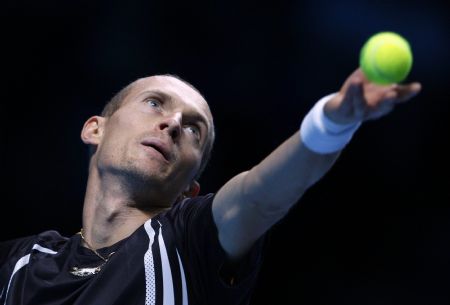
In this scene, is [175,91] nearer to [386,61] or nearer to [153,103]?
[153,103]

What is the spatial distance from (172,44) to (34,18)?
0.86 meters

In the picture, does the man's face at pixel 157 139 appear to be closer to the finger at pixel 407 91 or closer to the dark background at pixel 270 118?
the finger at pixel 407 91

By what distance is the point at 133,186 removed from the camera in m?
2.15

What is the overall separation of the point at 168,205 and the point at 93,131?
1.74 ft

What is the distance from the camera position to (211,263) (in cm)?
165

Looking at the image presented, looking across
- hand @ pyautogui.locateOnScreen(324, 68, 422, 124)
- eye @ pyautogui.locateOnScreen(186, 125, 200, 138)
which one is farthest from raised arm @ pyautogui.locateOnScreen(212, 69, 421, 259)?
eye @ pyautogui.locateOnScreen(186, 125, 200, 138)

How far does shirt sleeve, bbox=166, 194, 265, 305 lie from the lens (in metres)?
1.62

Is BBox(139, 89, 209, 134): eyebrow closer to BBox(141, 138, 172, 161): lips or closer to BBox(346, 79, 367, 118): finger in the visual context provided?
BBox(141, 138, 172, 161): lips

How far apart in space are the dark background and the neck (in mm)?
1706

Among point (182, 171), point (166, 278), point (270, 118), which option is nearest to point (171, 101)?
point (182, 171)

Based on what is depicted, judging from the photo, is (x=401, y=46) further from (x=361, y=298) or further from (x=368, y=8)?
(x=361, y=298)

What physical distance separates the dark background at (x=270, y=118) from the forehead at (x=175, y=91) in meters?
1.33

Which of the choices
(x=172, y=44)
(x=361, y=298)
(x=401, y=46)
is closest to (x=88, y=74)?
(x=172, y=44)

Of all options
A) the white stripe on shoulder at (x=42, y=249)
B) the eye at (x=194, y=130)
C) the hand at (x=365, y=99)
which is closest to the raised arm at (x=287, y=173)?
the hand at (x=365, y=99)
